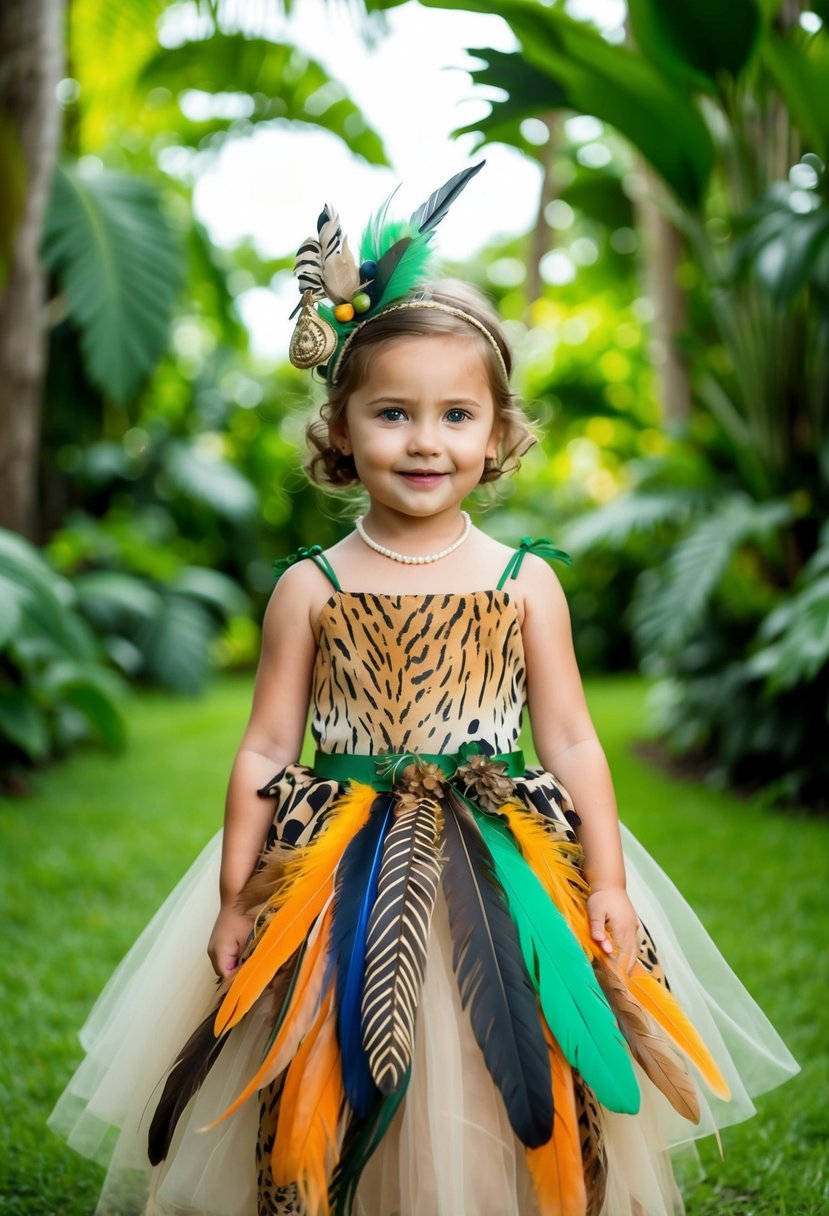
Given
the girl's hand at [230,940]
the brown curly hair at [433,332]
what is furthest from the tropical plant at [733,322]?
the girl's hand at [230,940]

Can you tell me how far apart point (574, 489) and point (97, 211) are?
215 inches

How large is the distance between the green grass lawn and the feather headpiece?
146 cm

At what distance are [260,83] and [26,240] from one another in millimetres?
2782

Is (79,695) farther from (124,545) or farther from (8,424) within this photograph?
(124,545)

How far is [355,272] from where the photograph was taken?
1.74 meters

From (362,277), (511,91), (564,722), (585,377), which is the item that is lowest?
(564,722)

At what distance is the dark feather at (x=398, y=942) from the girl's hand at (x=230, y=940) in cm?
24

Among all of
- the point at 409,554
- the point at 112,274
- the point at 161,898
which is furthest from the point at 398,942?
the point at 112,274

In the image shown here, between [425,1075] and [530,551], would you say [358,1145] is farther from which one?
[530,551]

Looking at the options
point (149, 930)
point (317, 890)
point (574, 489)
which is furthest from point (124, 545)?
point (317, 890)

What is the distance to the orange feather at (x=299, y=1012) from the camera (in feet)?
4.83

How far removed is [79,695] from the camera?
4.91 meters

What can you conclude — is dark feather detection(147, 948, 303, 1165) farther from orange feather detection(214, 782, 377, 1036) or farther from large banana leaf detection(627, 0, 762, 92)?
large banana leaf detection(627, 0, 762, 92)

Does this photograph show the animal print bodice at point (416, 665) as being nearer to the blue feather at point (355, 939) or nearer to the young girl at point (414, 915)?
the young girl at point (414, 915)
